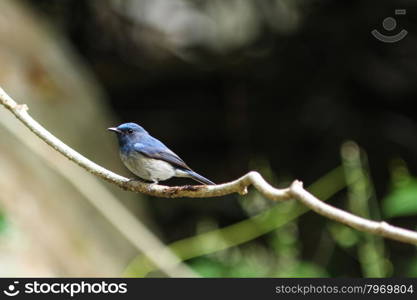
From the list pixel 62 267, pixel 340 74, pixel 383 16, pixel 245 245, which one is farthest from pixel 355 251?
pixel 62 267

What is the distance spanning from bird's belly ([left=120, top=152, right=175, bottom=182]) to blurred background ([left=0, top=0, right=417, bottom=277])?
55.5 inches

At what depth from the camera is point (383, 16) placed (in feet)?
17.7

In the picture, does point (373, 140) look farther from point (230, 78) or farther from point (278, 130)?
point (230, 78)

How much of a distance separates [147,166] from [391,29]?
269 centimetres

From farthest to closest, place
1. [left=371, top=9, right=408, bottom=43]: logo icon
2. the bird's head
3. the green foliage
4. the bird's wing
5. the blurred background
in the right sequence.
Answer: [left=371, top=9, right=408, bottom=43]: logo icon → the blurred background → the green foliage → the bird's head → the bird's wing

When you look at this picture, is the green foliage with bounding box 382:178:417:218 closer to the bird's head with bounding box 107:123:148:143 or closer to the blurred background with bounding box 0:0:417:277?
the blurred background with bounding box 0:0:417:277

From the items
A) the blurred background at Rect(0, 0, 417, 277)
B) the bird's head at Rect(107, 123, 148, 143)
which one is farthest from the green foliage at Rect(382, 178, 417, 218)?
the bird's head at Rect(107, 123, 148, 143)

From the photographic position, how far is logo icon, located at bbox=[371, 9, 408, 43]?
17.4 feet

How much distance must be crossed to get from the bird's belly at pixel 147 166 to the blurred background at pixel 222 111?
141 centimetres

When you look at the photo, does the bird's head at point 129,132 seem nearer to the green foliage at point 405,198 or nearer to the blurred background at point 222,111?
the blurred background at point 222,111

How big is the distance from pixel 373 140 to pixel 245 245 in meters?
1.37

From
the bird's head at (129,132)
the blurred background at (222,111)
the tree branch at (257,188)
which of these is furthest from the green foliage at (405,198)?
the tree branch at (257,188)


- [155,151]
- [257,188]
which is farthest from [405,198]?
[257,188]

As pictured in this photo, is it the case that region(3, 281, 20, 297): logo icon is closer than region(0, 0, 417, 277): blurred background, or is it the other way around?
region(3, 281, 20, 297): logo icon
